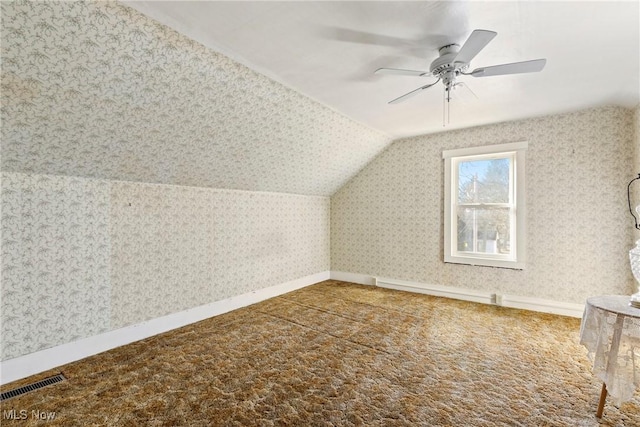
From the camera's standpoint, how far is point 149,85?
219cm

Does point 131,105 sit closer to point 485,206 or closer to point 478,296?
point 485,206

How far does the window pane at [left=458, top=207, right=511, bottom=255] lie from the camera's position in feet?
13.4

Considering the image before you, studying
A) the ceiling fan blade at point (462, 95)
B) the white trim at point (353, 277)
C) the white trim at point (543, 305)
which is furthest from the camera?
the white trim at point (353, 277)

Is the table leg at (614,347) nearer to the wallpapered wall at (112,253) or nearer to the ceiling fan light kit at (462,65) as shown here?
the ceiling fan light kit at (462,65)

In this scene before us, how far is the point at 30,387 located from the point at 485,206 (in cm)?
511

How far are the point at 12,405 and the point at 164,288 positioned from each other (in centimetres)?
137

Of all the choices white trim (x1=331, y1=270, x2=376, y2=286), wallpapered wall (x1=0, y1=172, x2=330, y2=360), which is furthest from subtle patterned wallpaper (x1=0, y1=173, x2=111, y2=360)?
→ white trim (x1=331, y1=270, x2=376, y2=286)

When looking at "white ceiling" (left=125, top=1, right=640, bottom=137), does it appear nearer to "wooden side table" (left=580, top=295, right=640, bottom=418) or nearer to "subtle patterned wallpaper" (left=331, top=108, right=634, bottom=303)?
"subtle patterned wallpaper" (left=331, top=108, right=634, bottom=303)

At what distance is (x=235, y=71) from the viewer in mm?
2461

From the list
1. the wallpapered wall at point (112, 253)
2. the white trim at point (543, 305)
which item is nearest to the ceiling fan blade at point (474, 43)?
the wallpapered wall at point (112, 253)

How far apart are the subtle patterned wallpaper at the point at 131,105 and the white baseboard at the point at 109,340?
146cm

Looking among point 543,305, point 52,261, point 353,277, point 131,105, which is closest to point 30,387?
point 52,261

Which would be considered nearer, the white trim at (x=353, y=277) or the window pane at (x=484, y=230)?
the window pane at (x=484, y=230)

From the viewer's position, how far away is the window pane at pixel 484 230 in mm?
4098
